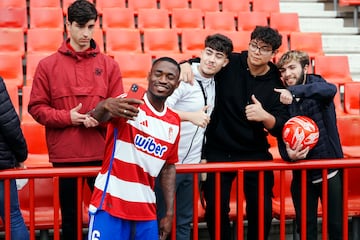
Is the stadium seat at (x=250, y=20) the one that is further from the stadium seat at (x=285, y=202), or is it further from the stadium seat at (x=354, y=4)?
the stadium seat at (x=285, y=202)

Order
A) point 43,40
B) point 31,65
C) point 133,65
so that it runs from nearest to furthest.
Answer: point 31,65 < point 133,65 < point 43,40

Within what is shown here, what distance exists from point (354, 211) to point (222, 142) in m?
1.37

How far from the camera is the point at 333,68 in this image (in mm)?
6457

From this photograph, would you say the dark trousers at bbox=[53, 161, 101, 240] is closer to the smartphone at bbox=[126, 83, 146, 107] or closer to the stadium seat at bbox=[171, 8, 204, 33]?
the smartphone at bbox=[126, 83, 146, 107]

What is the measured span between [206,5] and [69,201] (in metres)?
5.48

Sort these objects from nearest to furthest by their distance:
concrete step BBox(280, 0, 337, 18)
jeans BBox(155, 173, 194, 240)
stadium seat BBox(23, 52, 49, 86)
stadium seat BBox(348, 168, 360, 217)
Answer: jeans BBox(155, 173, 194, 240), stadium seat BBox(348, 168, 360, 217), stadium seat BBox(23, 52, 49, 86), concrete step BBox(280, 0, 337, 18)

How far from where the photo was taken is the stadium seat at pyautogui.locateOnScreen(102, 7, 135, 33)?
7113 millimetres

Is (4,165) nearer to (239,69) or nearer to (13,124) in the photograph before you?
(13,124)

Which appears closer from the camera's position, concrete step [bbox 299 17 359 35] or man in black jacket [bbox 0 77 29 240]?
man in black jacket [bbox 0 77 29 240]

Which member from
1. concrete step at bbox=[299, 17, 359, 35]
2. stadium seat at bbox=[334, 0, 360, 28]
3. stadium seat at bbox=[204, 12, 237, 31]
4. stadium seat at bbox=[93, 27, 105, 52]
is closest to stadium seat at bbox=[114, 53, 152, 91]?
stadium seat at bbox=[93, 27, 105, 52]

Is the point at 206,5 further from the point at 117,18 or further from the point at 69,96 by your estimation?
the point at 69,96

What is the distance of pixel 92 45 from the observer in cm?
320

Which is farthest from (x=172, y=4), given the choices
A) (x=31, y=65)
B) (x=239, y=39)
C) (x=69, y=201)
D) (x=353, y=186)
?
(x=69, y=201)

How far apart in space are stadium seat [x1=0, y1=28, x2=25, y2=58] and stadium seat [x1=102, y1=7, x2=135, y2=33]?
3.93 ft
